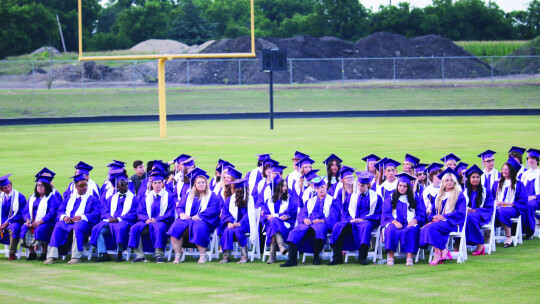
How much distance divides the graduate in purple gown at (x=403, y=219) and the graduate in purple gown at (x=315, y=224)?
0.67 meters

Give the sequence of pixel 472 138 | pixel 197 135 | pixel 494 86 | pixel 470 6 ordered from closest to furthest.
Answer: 1. pixel 472 138
2. pixel 197 135
3. pixel 494 86
4. pixel 470 6

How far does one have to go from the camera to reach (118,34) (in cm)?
4159

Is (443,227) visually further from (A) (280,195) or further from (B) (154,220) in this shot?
(B) (154,220)

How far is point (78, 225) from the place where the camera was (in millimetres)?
10586

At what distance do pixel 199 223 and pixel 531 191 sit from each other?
495 centimetres

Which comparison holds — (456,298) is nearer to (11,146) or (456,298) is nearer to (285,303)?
(285,303)

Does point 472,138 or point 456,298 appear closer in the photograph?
point 456,298

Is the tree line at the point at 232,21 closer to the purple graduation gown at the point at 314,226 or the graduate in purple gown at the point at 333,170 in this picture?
the graduate in purple gown at the point at 333,170

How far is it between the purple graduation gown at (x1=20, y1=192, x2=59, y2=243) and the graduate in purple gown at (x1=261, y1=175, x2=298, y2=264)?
2771 mm

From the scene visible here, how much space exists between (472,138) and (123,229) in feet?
59.1

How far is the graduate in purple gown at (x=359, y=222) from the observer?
398 inches

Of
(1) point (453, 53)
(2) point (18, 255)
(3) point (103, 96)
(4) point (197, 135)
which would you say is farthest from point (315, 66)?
(2) point (18, 255)

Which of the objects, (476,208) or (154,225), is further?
(476,208)

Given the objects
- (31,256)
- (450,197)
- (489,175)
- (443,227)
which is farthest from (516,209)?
(31,256)
